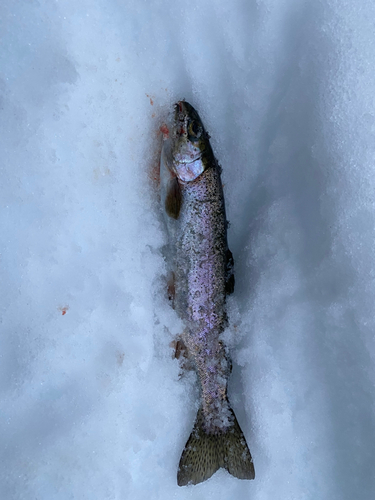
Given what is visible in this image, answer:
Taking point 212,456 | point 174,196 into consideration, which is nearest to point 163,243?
point 174,196

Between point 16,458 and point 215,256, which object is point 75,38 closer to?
point 215,256

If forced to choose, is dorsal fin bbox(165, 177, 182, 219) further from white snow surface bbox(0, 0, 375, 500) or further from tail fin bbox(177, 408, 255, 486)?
tail fin bbox(177, 408, 255, 486)

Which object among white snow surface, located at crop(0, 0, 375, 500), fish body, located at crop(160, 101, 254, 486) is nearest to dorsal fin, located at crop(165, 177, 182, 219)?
fish body, located at crop(160, 101, 254, 486)

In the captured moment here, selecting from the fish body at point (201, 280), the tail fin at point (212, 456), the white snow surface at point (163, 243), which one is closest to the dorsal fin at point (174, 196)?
the fish body at point (201, 280)

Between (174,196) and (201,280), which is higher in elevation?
(174,196)

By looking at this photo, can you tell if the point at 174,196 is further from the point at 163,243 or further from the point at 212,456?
the point at 212,456

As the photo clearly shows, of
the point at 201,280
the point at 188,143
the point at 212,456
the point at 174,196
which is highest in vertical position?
the point at 188,143

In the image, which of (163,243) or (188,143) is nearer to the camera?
(188,143)

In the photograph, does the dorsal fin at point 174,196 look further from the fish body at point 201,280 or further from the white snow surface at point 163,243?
the white snow surface at point 163,243
